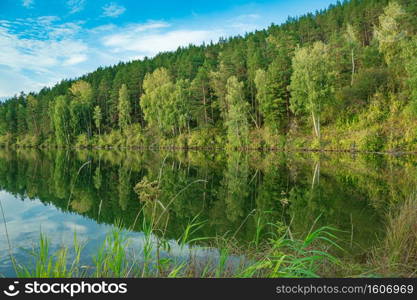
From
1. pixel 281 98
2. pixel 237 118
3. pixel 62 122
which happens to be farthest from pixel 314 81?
pixel 62 122

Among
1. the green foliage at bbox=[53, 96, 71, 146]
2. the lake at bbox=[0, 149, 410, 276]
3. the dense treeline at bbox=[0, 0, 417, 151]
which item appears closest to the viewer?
the lake at bbox=[0, 149, 410, 276]

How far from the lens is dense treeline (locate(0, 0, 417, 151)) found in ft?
117

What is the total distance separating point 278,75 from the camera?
45750 millimetres

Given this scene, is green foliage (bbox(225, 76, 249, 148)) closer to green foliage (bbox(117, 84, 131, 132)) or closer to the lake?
the lake

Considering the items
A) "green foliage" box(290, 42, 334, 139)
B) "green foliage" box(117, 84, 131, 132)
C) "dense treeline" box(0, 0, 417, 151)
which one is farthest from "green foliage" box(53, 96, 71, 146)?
"green foliage" box(290, 42, 334, 139)

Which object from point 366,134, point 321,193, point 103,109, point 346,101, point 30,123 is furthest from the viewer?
point 30,123

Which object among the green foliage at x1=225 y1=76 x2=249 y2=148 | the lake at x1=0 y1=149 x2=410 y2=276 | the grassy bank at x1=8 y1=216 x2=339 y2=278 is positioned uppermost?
the green foliage at x1=225 y1=76 x2=249 y2=148

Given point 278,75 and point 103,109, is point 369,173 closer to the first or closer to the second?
point 278,75

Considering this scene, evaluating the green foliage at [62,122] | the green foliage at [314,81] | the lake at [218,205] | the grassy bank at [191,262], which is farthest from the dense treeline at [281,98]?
the grassy bank at [191,262]

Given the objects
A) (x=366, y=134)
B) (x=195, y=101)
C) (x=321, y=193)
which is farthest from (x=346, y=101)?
(x=321, y=193)

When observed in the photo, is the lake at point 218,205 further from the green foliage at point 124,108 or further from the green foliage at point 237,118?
the green foliage at point 124,108

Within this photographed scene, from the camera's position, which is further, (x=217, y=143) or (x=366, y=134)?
(x=217, y=143)

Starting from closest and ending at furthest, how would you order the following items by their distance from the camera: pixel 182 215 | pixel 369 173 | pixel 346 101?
pixel 182 215, pixel 369 173, pixel 346 101

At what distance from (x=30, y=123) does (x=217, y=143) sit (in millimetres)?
57669
